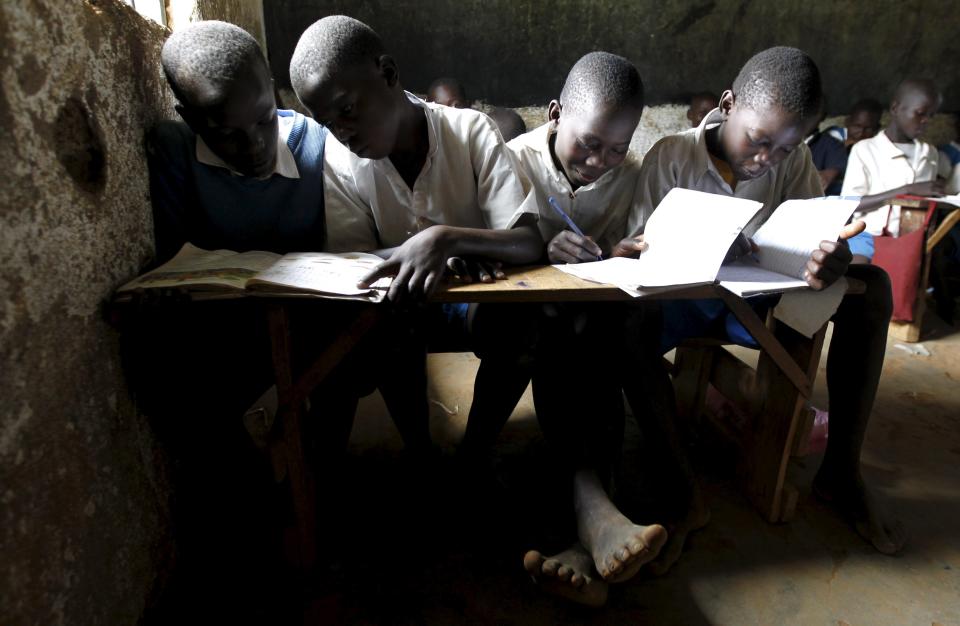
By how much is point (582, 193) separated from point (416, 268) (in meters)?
0.71

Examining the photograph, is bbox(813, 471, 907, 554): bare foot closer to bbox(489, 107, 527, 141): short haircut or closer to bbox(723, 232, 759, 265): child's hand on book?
bbox(723, 232, 759, 265): child's hand on book

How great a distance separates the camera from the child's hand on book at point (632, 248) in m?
1.36

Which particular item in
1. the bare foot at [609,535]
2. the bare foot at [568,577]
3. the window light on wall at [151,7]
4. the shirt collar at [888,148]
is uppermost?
the window light on wall at [151,7]

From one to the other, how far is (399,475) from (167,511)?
650 mm

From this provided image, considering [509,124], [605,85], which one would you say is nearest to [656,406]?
[605,85]

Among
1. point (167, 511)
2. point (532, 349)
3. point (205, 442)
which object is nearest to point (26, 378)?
point (205, 442)

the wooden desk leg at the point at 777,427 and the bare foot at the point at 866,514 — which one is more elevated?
the wooden desk leg at the point at 777,427

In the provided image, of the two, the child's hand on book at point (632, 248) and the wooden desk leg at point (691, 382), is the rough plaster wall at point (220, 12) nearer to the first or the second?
the child's hand on book at point (632, 248)

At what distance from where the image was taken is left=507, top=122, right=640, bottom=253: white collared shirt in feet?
5.18

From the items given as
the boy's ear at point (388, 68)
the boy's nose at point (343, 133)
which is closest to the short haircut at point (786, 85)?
the boy's ear at point (388, 68)

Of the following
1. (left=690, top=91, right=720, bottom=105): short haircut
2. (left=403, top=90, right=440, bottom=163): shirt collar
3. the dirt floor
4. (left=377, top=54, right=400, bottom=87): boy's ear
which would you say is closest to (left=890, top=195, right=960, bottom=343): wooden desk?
the dirt floor

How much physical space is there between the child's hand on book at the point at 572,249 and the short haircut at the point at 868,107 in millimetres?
3897

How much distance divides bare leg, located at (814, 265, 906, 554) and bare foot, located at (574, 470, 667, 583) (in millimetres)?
750

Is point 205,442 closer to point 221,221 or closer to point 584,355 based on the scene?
point 221,221
